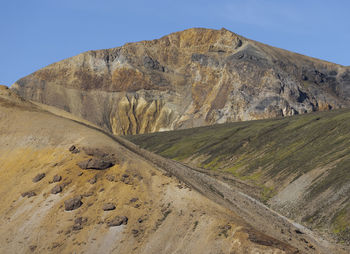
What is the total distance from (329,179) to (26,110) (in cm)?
4021

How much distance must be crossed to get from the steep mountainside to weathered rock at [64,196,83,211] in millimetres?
26061

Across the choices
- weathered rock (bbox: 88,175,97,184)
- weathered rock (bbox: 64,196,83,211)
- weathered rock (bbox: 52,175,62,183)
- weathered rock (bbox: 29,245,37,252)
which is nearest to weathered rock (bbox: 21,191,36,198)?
weathered rock (bbox: 52,175,62,183)

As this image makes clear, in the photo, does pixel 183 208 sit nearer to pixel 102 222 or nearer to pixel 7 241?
pixel 102 222

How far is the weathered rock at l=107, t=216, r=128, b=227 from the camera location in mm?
35938

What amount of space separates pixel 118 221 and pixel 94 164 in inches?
256

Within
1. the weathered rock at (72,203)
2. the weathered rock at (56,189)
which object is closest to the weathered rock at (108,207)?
the weathered rock at (72,203)

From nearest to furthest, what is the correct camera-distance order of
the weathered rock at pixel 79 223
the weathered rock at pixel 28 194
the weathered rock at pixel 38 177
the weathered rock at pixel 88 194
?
the weathered rock at pixel 79 223
the weathered rock at pixel 88 194
the weathered rock at pixel 28 194
the weathered rock at pixel 38 177

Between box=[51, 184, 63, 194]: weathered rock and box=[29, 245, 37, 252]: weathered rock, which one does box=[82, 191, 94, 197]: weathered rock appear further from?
box=[29, 245, 37, 252]: weathered rock

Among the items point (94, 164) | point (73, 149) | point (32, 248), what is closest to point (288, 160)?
point (73, 149)

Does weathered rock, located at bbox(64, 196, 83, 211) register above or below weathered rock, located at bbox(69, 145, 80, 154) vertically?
below

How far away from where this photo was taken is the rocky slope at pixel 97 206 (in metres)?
34.0

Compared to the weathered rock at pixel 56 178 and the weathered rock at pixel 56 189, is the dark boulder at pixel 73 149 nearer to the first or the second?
the weathered rock at pixel 56 178

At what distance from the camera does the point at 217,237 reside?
108 ft

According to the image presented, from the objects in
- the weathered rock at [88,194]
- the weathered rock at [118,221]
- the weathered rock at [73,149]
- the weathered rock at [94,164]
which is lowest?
the weathered rock at [118,221]
